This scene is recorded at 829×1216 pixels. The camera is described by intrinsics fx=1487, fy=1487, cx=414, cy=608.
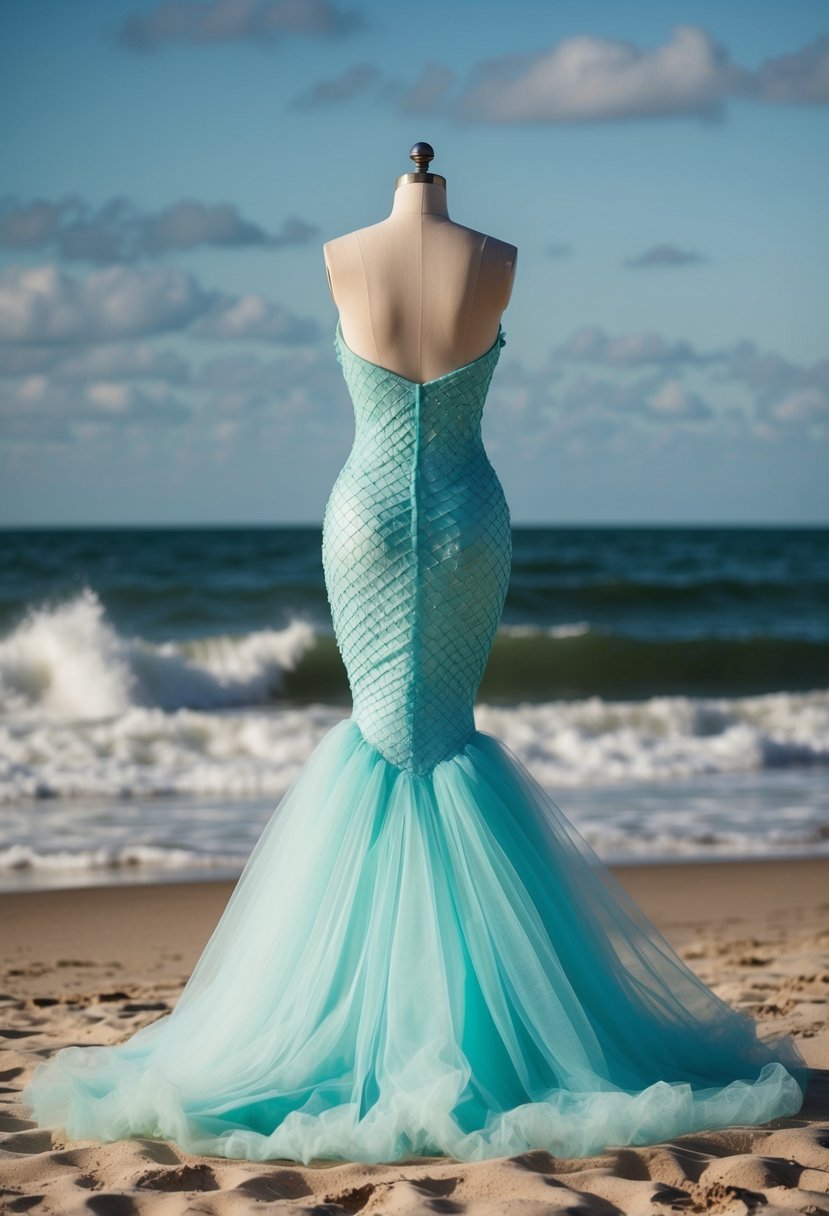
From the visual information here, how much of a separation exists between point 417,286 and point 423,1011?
1.50 m

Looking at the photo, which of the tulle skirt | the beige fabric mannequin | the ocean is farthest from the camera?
the ocean

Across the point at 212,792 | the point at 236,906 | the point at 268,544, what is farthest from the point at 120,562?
the point at 236,906

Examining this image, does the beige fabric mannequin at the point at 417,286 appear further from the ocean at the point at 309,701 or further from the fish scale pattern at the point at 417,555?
the ocean at the point at 309,701

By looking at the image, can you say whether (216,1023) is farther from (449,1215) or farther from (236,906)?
(449,1215)

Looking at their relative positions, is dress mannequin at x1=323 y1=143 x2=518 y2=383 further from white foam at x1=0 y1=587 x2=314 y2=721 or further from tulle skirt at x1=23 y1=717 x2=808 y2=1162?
white foam at x1=0 y1=587 x2=314 y2=721

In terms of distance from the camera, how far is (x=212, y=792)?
28.7ft

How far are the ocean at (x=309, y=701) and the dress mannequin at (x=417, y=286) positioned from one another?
3754 mm

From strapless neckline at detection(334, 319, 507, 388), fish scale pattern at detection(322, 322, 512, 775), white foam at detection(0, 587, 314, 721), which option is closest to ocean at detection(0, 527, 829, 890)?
white foam at detection(0, 587, 314, 721)

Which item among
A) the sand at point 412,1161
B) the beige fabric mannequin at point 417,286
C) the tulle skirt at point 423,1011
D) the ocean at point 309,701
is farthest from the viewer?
the ocean at point 309,701

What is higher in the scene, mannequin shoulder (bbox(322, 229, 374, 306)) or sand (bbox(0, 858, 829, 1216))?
mannequin shoulder (bbox(322, 229, 374, 306))

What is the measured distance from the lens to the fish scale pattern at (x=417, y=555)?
3.19 m

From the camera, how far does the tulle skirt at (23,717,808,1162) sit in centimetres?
287

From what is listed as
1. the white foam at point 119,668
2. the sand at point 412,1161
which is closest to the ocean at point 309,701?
the white foam at point 119,668

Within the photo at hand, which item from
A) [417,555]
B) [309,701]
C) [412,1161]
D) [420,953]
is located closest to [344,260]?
[417,555]
